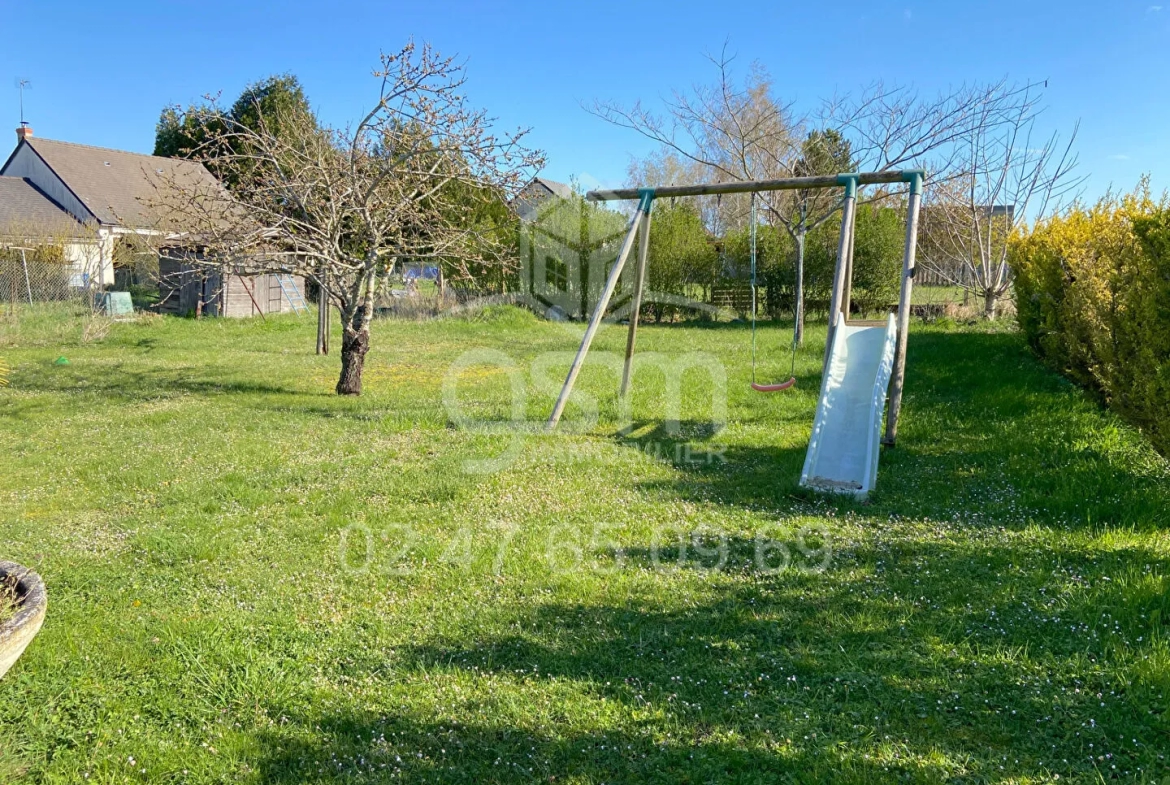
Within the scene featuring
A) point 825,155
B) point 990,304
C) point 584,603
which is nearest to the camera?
point 584,603

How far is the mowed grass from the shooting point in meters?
2.57

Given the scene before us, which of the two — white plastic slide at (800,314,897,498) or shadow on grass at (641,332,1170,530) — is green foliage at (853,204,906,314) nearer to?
shadow on grass at (641,332,1170,530)

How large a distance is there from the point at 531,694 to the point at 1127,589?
3001mm

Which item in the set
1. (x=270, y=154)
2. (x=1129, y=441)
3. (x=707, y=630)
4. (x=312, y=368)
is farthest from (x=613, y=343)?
(x=707, y=630)

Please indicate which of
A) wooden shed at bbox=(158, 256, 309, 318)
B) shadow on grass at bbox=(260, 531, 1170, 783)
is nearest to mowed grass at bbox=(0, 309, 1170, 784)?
shadow on grass at bbox=(260, 531, 1170, 783)

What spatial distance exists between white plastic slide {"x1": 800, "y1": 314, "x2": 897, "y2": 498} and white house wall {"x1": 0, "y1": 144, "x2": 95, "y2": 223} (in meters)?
26.8

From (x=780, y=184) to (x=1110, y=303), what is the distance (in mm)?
3164

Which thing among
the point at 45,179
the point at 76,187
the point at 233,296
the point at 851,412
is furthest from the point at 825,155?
the point at 45,179

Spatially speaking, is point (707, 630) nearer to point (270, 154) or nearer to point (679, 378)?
point (679, 378)

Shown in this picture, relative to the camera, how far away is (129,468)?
5.92 m

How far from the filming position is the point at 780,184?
7.04 metres

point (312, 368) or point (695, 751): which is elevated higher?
point (312, 368)

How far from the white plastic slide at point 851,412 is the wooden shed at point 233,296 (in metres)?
16.7

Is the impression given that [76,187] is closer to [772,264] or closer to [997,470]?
[772,264]
